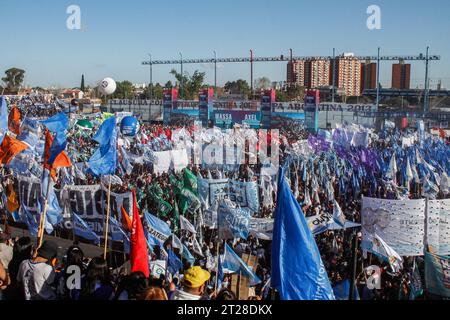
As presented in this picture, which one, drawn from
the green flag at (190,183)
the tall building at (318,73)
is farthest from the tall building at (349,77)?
the green flag at (190,183)

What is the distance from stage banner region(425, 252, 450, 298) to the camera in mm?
6867

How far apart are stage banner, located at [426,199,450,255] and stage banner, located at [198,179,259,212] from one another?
3939 millimetres

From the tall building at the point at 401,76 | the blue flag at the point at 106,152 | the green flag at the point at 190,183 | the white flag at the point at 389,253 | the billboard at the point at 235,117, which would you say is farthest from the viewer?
the tall building at the point at 401,76

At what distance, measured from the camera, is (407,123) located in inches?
1491

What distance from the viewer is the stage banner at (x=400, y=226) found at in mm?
8695

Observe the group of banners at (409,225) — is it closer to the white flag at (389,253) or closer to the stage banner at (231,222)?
the white flag at (389,253)

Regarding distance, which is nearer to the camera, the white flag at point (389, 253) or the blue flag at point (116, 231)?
the white flag at point (389, 253)

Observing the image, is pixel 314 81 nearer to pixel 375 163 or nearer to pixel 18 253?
pixel 375 163

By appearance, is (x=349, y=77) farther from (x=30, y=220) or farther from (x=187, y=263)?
(x=187, y=263)

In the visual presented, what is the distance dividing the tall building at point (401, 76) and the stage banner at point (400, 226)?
55824 mm

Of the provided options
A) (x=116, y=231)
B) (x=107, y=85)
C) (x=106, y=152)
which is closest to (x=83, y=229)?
(x=116, y=231)

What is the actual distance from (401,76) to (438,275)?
62164 millimetres

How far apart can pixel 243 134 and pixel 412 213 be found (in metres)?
15.4

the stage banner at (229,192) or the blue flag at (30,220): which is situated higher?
the stage banner at (229,192)
